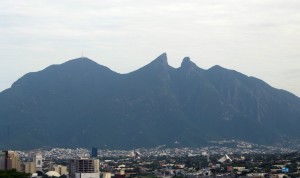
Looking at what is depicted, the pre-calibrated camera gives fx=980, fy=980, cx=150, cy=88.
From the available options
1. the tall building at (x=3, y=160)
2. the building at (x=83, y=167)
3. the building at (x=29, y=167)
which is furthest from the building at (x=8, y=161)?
the building at (x=83, y=167)

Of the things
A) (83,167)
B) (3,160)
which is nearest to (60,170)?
(83,167)

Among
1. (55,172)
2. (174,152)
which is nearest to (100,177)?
(55,172)

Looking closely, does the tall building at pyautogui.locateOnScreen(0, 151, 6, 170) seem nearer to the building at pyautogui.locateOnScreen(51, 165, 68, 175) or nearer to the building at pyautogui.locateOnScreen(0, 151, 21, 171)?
the building at pyautogui.locateOnScreen(0, 151, 21, 171)

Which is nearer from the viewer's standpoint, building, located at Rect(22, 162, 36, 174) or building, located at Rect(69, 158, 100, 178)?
building, located at Rect(69, 158, 100, 178)

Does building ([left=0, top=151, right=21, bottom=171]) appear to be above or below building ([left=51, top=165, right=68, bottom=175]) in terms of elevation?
above

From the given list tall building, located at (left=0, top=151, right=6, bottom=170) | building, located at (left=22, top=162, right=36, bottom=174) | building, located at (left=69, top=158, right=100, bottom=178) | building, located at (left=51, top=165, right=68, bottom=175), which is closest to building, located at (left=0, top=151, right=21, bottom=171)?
tall building, located at (left=0, top=151, right=6, bottom=170)

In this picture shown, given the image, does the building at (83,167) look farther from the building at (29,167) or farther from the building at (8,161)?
the building at (8,161)

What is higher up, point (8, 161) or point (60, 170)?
point (8, 161)

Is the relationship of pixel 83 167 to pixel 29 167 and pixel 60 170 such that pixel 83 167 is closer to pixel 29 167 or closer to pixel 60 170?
pixel 60 170

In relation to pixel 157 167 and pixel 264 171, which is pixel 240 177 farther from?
pixel 157 167

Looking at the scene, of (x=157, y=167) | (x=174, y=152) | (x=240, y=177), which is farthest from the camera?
(x=174, y=152)

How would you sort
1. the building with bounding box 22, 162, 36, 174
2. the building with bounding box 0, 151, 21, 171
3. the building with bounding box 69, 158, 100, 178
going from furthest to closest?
the building with bounding box 22, 162, 36, 174, the building with bounding box 69, 158, 100, 178, the building with bounding box 0, 151, 21, 171
